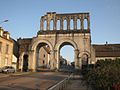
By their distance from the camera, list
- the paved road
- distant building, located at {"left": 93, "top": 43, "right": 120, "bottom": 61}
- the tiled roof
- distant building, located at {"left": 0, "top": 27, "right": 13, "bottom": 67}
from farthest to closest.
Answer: the tiled roof → distant building, located at {"left": 93, "top": 43, "right": 120, "bottom": 61} → distant building, located at {"left": 0, "top": 27, "right": 13, "bottom": 67} → the paved road

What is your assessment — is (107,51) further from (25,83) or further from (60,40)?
(25,83)

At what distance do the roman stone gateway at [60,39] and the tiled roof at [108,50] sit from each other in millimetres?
9220

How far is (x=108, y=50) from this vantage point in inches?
2217

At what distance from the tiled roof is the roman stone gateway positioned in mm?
9220

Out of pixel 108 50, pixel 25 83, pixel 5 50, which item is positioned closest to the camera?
pixel 25 83

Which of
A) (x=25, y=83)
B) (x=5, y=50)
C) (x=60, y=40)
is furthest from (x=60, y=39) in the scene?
(x=25, y=83)

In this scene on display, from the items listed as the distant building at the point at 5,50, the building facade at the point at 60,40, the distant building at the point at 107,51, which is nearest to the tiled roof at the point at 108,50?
the distant building at the point at 107,51

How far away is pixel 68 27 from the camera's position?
4716 centimetres

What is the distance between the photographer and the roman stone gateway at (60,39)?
4517 centimetres

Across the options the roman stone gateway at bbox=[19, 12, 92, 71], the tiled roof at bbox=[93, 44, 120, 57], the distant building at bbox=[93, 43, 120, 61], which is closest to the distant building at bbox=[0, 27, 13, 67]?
the roman stone gateway at bbox=[19, 12, 92, 71]

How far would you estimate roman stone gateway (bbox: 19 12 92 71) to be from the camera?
45.2m

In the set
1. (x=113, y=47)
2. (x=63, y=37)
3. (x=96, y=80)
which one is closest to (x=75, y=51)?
(x=63, y=37)

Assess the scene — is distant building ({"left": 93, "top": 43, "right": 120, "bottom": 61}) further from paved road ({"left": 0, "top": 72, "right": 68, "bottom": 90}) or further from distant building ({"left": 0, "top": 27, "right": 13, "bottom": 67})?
paved road ({"left": 0, "top": 72, "right": 68, "bottom": 90})

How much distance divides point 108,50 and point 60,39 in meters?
16.5
